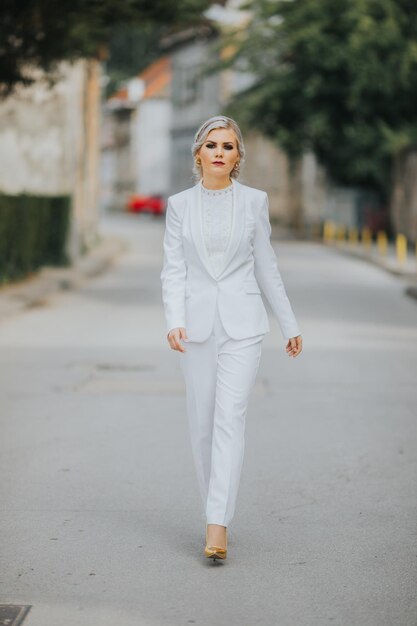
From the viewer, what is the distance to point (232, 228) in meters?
5.76

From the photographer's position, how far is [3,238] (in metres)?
Result: 20.4

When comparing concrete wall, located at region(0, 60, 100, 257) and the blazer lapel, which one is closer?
the blazer lapel

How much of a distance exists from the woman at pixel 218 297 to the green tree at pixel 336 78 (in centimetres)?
3323

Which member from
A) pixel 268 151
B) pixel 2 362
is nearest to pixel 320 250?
pixel 268 151

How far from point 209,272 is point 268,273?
0.31m

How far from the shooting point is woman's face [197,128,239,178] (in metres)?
5.73

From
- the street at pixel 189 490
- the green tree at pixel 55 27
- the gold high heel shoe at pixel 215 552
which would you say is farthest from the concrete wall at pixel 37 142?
the gold high heel shoe at pixel 215 552

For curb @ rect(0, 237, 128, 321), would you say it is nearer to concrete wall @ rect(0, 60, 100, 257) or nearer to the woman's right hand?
concrete wall @ rect(0, 60, 100, 257)

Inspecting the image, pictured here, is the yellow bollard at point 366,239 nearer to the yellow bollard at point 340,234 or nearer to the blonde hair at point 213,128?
the yellow bollard at point 340,234

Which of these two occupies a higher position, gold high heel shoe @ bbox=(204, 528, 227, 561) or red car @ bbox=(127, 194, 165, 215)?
gold high heel shoe @ bbox=(204, 528, 227, 561)

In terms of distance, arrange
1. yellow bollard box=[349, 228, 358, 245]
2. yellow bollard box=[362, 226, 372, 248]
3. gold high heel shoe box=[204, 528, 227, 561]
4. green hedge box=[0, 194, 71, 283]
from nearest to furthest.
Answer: gold high heel shoe box=[204, 528, 227, 561] < green hedge box=[0, 194, 71, 283] < yellow bollard box=[362, 226, 372, 248] < yellow bollard box=[349, 228, 358, 245]

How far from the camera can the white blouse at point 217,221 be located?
5.77m

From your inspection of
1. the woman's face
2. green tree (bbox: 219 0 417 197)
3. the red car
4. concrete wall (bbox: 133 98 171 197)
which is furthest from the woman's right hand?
concrete wall (bbox: 133 98 171 197)

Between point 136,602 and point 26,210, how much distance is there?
17.1 meters
